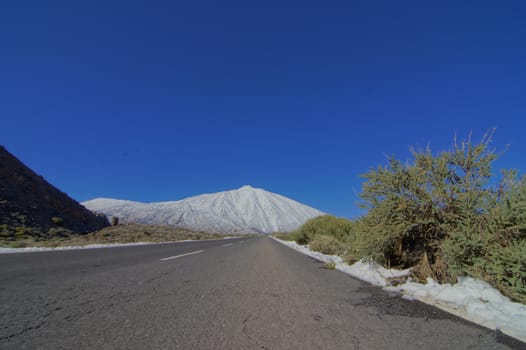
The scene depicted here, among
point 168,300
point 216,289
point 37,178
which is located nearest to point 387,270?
point 216,289

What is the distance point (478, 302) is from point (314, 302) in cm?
174

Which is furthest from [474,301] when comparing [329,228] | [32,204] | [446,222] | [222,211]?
[222,211]

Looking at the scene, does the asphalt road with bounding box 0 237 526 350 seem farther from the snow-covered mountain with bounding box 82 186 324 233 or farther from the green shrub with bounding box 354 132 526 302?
the snow-covered mountain with bounding box 82 186 324 233

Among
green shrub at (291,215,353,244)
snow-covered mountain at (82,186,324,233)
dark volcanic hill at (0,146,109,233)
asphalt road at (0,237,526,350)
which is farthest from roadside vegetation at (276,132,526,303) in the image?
snow-covered mountain at (82,186,324,233)

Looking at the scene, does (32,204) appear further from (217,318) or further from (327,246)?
(217,318)

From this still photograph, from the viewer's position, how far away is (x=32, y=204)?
67.3 feet

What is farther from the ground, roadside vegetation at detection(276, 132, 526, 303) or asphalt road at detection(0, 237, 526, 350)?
roadside vegetation at detection(276, 132, 526, 303)

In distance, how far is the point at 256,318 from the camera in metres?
2.51

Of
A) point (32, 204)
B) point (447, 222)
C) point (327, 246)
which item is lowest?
point (327, 246)

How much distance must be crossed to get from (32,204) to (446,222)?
2746 centimetres

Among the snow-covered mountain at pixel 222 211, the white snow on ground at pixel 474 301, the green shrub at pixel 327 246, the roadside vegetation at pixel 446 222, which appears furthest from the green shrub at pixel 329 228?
the snow-covered mountain at pixel 222 211

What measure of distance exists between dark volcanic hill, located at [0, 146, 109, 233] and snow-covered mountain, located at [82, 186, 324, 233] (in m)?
70.3

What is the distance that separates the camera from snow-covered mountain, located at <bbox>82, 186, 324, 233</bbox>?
346ft

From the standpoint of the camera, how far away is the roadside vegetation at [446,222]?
10.4 ft
